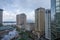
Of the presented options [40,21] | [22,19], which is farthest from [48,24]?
[22,19]

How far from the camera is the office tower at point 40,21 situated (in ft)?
8.01

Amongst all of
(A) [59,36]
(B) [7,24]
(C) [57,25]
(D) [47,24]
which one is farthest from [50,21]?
(B) [7,24]

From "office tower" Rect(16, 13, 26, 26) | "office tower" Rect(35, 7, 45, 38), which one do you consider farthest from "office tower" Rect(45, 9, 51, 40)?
"office tower" Rect(16, 13, 26, 26)

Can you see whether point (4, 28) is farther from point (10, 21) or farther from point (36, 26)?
point (36, 26)

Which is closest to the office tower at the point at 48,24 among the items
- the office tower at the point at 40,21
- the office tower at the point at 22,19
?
the office tower at the point at 40,21

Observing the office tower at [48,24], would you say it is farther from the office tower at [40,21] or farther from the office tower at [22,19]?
the office tower at [22,19]

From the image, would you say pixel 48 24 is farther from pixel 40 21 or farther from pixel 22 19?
pixel 22 19

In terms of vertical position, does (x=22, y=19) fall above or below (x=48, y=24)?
above

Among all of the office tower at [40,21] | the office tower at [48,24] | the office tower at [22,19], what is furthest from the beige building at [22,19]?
the office tower at [48,24]

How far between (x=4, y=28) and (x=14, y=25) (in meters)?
0.32

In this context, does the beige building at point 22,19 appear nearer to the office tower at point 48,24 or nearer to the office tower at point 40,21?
the office tower at point 40,21

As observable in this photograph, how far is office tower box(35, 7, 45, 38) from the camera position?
2.44 m

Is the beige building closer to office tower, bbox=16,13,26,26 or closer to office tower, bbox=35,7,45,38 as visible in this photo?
office tower, bbox=16,13,26,26

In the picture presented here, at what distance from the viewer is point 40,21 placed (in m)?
2.45
